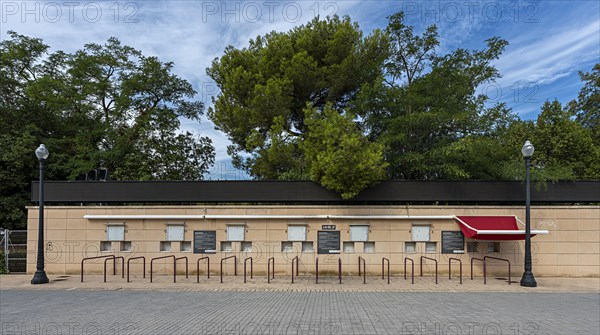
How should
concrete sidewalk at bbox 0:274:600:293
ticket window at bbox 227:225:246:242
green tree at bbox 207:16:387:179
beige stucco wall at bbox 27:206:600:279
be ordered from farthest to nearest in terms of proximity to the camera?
green tree at bbox 207:16:387:179 < ticket window at bbox 227:225:246:242 < beige stucco wall at bbox 27:206:600:279 < concrete sidewalk at bbox 0:274:600:293

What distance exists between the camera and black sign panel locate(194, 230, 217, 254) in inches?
542

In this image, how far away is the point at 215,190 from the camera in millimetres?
13938

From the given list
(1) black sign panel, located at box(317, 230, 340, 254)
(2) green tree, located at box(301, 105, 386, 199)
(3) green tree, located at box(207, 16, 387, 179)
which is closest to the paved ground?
(1) black sign panel, located at box(317, 230, 340, 254)

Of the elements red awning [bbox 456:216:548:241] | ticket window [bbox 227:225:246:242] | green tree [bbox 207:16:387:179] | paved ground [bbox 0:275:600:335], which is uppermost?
green tree [bbox 207:16:387:179]

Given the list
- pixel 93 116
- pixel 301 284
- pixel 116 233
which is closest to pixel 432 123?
pixel 301 284

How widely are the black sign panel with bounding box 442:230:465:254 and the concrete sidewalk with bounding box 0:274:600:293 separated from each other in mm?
1068

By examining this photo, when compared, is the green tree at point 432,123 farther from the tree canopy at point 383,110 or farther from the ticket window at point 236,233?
the ticket window at point 236,233

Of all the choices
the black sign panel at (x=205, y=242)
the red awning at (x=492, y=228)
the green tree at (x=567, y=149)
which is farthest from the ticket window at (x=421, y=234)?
the green tree at (x=567, y=149)

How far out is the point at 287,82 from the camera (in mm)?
17109

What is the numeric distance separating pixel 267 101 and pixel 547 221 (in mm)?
13128

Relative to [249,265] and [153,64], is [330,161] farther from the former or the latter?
[153,64]

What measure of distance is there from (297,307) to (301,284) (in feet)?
10.4
